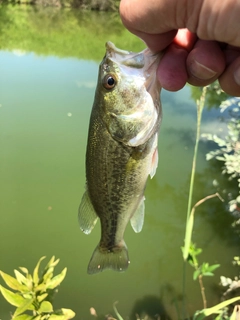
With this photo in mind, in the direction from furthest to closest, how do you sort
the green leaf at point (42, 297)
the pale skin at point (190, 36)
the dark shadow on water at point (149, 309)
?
the dark shadow on water at point (149, 309) < the green leaf at point (42, 297) < the pale skin at point (190, 36)

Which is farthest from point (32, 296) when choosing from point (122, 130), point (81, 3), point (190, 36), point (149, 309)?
point (81, 3)

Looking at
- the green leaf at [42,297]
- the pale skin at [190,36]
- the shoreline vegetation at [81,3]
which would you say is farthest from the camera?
the shoreline vegetation at [81,3]

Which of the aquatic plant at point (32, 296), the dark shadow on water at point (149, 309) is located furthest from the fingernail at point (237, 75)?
the dark shadow on water at point (149, 309)

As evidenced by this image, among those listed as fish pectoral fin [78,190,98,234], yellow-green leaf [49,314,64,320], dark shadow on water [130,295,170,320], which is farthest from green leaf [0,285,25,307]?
dark shadow on water [130,295,170,320]

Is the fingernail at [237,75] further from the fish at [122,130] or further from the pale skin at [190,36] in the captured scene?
the fish at [122,130]

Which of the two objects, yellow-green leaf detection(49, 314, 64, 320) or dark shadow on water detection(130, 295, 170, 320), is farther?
dark shadow on water detection(130, 295, 170, 320)

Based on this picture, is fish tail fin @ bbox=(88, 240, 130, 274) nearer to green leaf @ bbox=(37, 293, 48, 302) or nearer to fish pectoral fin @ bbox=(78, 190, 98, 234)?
fish pectoral fin @ bbox=(78, 190, 98, 234)
